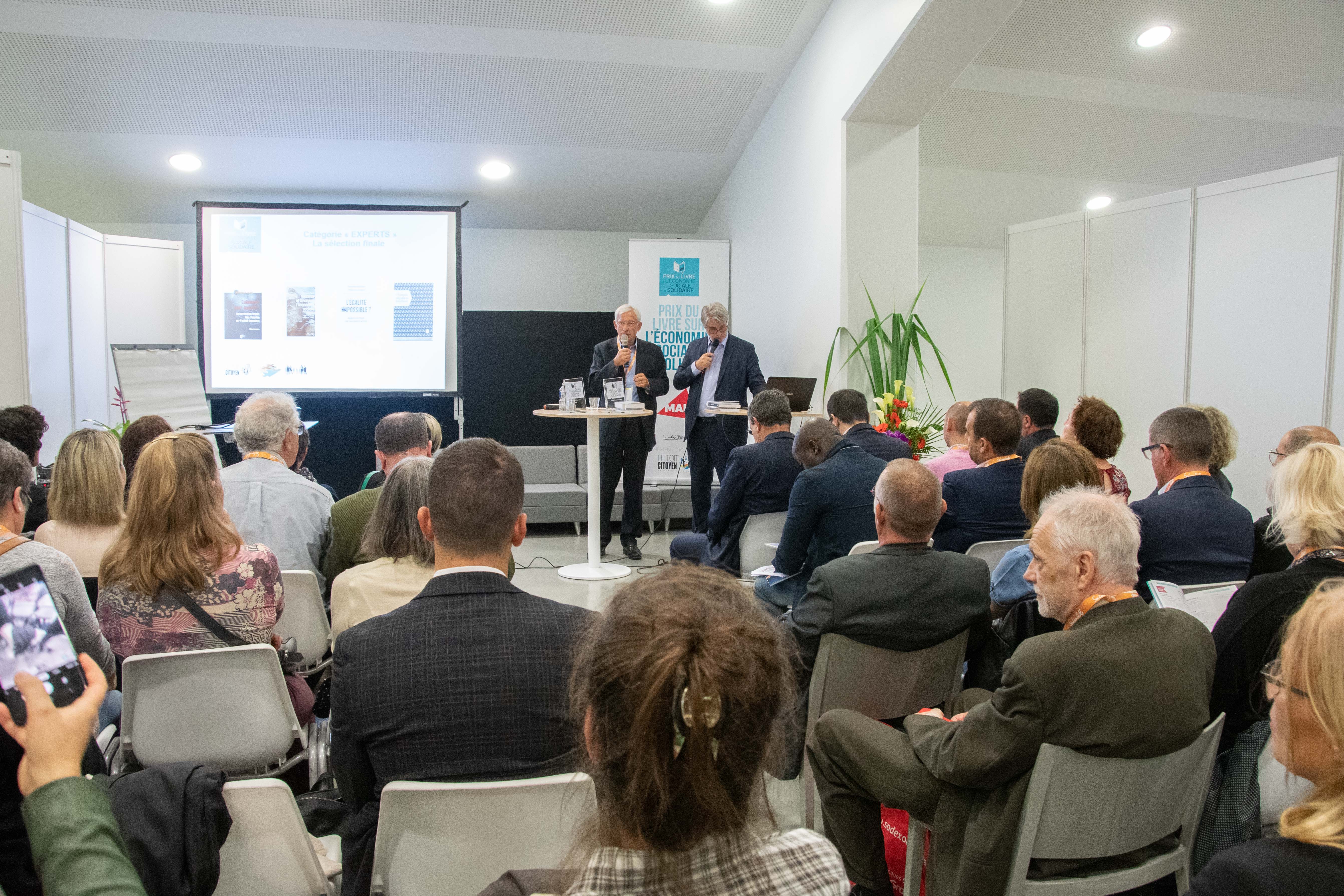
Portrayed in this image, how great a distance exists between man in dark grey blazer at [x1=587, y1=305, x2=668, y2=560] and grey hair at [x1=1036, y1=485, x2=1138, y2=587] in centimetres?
401

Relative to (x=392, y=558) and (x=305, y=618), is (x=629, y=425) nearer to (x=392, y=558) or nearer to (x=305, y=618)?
(x=305, y=618)

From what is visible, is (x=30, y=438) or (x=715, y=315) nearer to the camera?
(x=30, y=438)

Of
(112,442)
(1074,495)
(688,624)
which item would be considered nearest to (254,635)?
(112,442)

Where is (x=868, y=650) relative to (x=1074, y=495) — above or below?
below

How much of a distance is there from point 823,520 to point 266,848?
1942 mm

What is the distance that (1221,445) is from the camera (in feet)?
10.6

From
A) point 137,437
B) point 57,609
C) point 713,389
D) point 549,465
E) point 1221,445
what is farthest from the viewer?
point 549,465

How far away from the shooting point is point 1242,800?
5.53ft

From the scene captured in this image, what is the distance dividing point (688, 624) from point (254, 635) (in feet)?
5.42

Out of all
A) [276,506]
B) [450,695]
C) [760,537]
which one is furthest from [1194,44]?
[450,695]

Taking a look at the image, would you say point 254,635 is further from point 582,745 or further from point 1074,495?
point 1074,495

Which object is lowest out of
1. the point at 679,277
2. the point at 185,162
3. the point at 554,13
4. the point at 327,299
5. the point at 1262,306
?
the point at 1262,306

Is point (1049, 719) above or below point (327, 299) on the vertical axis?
below

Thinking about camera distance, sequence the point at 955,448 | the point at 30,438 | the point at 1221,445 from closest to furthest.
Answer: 1. the point at 1221,445
2. the point at 30,438
3. the point at 955,448
